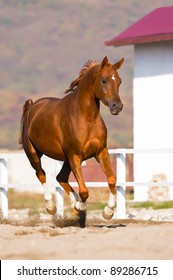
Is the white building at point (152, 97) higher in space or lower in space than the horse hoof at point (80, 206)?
higher

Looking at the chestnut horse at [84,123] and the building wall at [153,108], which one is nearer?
the chestnut horse at [84,123]

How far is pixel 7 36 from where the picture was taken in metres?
117

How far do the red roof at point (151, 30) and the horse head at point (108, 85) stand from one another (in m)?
12.0

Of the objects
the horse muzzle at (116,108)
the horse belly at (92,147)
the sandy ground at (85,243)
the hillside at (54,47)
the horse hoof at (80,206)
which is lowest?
the sandy ground at (85,243)

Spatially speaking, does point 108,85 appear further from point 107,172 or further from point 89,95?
point 107,172

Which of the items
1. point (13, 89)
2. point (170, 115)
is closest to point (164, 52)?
point (170, 115)

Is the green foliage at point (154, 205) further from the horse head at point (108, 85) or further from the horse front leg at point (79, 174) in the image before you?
the horse head at point (108, 85)

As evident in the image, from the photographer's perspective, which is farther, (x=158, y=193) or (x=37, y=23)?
(x=37, y=23)

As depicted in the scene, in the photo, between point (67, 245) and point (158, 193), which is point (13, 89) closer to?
point (158, 193)

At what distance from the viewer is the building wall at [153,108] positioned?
25.8 metres

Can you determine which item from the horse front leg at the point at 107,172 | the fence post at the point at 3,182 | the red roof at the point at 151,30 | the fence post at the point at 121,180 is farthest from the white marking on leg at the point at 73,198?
the red roof at the point at 151,30

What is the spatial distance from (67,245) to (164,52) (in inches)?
615

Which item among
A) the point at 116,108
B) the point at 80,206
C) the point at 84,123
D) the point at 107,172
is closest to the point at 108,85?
the point at 116,108

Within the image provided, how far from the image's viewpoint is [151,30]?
1038 inches
